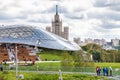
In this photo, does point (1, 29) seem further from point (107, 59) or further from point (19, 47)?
point (107, 59)

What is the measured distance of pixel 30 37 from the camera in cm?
10281

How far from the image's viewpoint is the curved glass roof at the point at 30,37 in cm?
10162

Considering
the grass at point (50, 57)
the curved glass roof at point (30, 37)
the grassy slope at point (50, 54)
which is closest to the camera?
the grass at point (50, 57)

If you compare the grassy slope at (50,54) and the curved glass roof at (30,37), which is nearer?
the grassy slope at (50,54)

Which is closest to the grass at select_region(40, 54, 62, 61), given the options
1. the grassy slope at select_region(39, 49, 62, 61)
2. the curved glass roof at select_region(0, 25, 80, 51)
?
the grassy slope at select_region(39, 49, 62, 61)

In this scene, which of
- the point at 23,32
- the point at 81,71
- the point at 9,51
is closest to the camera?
the point at 81,71

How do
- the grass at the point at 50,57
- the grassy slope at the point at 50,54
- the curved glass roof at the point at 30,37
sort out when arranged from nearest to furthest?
the grass at the point at 50,57 < the grassy slope at the point at 50,54 < the curved glass roof at the point at 30,37

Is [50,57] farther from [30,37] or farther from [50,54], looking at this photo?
[30,37]

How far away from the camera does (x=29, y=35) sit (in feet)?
339

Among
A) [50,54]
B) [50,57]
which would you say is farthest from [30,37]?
[50,57]

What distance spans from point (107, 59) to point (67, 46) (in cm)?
1164

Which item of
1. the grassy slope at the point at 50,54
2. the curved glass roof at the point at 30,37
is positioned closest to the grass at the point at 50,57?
the grassy slope at the point at 50,54

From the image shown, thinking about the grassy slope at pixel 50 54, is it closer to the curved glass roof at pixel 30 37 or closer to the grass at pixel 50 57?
the grass at pixel 50 57

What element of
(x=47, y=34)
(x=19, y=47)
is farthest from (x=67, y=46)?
(x=19, y=47)
